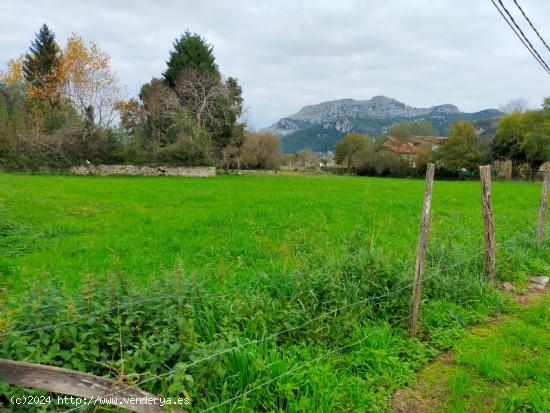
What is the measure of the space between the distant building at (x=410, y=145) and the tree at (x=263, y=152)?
21.0 meters

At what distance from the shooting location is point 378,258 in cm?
481

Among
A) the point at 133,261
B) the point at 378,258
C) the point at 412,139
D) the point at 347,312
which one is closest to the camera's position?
the point at 347,312

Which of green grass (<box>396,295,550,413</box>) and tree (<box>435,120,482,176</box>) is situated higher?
tree (<box>435,120,482,176</box>)

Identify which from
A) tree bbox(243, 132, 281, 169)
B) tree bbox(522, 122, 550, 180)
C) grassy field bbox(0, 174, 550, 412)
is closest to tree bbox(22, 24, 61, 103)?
tree bbox(243, 132, 281, 169)

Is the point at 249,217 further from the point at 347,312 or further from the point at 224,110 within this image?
the point at 224,110

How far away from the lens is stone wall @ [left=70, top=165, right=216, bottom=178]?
33.7 meters

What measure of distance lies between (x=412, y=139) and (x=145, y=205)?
75.4 meters

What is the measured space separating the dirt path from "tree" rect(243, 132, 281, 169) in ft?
186

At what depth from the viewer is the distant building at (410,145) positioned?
61625 millimetres

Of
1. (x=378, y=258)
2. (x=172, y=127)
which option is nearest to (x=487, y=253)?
(x=378, y=258)

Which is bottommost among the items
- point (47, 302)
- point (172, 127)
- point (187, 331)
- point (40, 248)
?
point (40, 248)

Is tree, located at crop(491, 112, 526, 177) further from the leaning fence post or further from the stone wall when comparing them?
the leaning fence post

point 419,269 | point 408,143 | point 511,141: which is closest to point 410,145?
point 408,143

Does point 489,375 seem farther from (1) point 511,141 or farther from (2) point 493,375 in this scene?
(1) point 511,141
